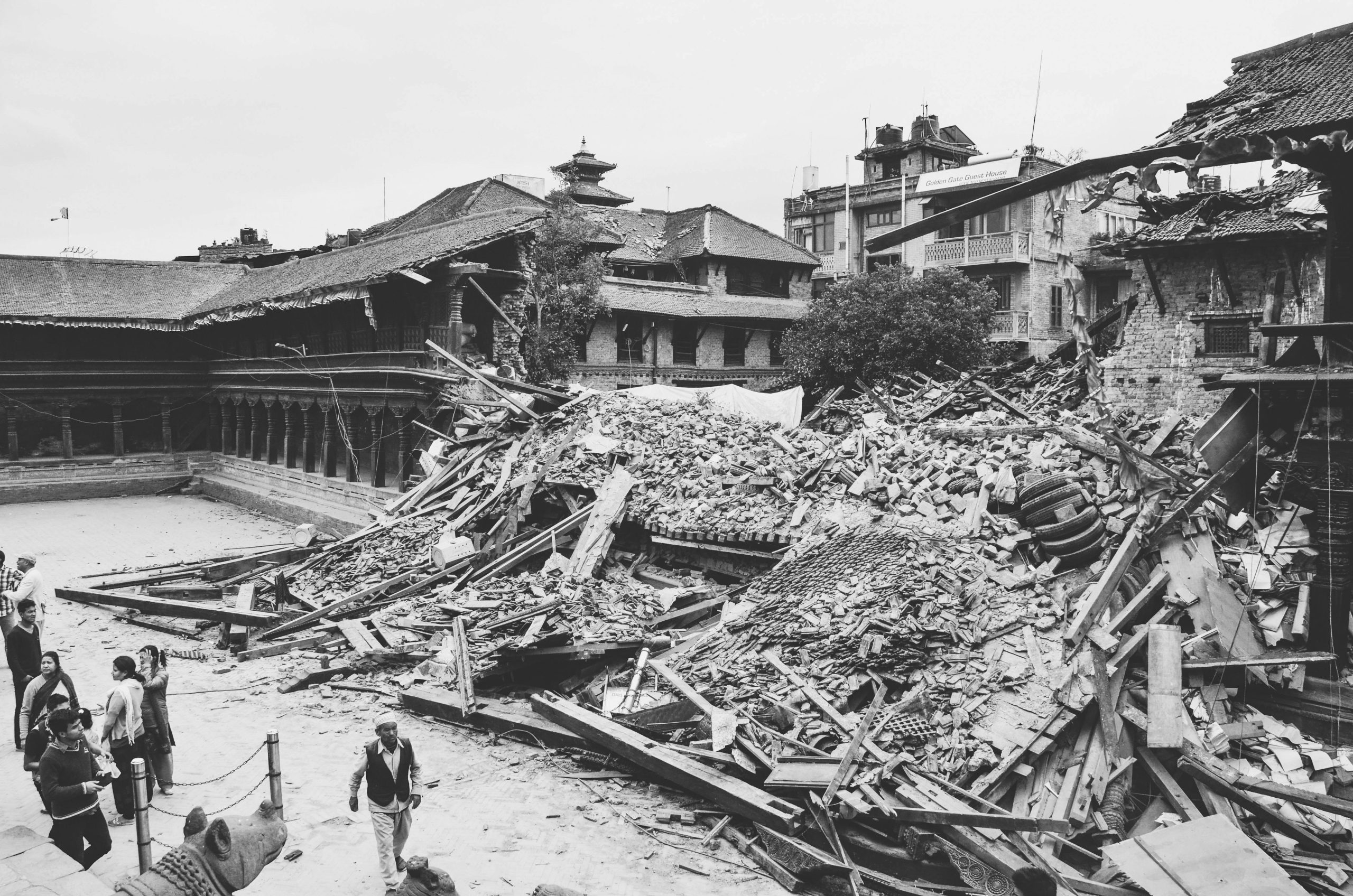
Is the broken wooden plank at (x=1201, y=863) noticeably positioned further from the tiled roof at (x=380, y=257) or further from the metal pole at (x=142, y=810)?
the tiled roof at (x=380, y=257)

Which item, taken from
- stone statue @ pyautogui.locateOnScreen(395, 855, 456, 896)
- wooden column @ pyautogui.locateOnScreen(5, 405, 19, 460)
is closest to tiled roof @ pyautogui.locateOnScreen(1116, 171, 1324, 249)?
stone statue @ pyautogui.locateOnScreen(395, 855, 456, 896)

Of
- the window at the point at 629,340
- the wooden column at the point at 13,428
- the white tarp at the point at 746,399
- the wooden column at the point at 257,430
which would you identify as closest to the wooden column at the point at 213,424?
the wooden column at the point at 257,430

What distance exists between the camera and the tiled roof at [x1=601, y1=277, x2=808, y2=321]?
119 ft

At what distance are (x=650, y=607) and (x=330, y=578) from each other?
736cm

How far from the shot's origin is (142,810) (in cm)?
787

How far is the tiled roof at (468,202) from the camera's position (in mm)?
35812

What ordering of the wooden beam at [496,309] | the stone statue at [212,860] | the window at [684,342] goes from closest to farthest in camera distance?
the stone statue at [212,860] → the wooden beam at [496,309] → the window at [684,342]

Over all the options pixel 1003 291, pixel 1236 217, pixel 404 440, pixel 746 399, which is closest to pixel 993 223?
pixel 1003 291

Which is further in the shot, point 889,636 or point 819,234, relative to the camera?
point 819,234

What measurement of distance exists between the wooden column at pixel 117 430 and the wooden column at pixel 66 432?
1.50 meters

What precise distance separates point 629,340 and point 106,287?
22.3 metres

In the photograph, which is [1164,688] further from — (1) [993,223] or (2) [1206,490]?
(1) [993,223]

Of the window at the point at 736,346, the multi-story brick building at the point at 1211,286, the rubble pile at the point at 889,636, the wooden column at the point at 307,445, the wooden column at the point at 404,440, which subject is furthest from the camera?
the window at the point at 736,346

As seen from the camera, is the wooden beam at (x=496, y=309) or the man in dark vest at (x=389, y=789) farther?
the wooden beam at (x=496, y=309)
